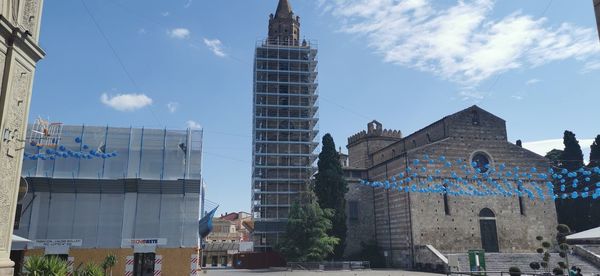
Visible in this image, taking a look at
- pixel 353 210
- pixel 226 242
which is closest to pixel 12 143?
pixel 353 210

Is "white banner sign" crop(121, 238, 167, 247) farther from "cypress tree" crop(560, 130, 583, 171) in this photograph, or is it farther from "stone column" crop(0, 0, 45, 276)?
"cypress tree" crop(560, 130, 583, 171)

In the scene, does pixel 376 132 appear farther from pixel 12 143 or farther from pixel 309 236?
pixel 12 143

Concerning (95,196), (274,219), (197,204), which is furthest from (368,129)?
(95,196)

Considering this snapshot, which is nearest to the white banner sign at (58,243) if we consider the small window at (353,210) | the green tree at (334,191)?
the green tree at (334,191)

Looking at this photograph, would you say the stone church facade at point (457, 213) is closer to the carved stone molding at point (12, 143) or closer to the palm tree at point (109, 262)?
the palm tree at point (109, 262)

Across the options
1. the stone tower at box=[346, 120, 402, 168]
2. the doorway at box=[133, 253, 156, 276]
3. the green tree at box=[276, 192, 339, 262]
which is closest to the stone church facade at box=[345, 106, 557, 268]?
the green tree at box=[276, 192, 339, 262]

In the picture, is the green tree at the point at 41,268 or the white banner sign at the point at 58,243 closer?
the green tree at the point at 41,268

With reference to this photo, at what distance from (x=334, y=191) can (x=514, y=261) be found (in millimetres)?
15276

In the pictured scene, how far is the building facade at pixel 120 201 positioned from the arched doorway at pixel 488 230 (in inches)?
951

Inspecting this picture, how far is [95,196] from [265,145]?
71.9 ft

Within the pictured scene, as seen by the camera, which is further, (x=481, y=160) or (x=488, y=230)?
(x=481, y=160)

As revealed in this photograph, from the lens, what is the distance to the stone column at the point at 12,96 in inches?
344

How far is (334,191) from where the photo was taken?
3972cm

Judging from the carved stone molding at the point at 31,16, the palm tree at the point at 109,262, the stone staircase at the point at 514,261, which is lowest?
the stone staircase at the point at 514,261
